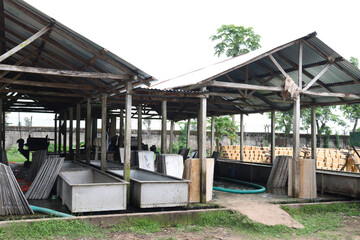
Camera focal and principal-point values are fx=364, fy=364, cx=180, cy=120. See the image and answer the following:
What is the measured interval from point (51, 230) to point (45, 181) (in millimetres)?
2685

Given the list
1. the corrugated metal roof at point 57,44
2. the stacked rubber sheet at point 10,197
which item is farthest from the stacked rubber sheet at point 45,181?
the corrugated metal roof at point 57,44

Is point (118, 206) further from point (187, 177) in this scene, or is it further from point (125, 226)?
point (187, 177)

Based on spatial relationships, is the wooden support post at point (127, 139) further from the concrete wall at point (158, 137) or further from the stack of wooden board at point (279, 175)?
the concrete wall at point (158, 137)

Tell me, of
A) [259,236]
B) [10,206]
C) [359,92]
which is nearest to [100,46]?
[10,206]

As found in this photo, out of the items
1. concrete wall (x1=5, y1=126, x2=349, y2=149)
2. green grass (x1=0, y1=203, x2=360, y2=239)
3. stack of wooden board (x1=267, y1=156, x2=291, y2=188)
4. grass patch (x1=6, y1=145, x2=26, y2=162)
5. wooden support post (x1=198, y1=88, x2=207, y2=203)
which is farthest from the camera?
concrete wall (x1=5, y1=126, x2=349, y2=149)

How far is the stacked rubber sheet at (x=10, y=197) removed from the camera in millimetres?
6816

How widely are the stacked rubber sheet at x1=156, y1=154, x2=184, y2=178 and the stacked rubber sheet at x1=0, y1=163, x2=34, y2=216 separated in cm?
343

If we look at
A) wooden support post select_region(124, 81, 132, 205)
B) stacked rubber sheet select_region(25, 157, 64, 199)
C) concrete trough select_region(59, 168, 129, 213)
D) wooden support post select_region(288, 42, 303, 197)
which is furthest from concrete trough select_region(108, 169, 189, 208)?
wooden support post select_region(288, 42, 303, 197)

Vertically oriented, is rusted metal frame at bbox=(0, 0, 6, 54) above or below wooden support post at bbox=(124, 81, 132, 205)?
above

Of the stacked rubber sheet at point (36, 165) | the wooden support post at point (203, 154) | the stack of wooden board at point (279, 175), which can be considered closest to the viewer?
the wooden support post at point (203, 154)

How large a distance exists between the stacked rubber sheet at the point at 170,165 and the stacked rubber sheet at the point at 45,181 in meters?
2.52

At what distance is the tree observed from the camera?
977 inches

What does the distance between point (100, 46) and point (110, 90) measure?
9.08ft

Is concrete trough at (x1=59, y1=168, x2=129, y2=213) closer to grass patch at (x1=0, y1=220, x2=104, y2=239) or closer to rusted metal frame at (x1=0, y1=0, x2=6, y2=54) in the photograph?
grass patch at (x1=0, y1=220, x2=104, y2=239)
